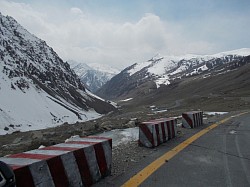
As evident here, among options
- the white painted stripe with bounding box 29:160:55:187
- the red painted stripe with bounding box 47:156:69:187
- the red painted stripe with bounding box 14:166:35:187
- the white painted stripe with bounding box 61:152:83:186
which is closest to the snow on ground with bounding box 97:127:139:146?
the white painted stripe with bounding box 61:152:83:186

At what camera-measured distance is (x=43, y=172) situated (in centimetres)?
523

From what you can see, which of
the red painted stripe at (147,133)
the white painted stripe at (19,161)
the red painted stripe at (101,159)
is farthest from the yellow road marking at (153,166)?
the white painted stripe at (19,161)

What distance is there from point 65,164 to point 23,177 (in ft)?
3.43

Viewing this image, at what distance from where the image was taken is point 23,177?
15.9 feet

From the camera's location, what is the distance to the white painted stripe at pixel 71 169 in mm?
5816

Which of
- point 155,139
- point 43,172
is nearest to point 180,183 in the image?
point 43,172

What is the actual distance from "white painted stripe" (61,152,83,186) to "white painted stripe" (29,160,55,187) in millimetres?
465

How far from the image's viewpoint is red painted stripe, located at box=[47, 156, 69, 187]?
5461mm

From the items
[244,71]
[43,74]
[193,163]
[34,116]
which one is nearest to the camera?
[193,163]

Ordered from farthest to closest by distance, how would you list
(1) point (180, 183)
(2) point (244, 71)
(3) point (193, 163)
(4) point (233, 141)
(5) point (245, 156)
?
(2) point (244, 71)
(4) point (233, 141)
(5) point (245, 156)
(3) point (193, 163)
(1) point (180, 183)

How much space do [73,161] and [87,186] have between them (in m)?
0.62

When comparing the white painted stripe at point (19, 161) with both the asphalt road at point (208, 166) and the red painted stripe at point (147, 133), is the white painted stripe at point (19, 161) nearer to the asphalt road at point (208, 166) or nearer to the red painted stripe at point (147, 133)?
the asphalt road at point (208, 166)

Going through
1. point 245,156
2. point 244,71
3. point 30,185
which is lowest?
point 245,156

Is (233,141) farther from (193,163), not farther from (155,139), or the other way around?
(193,163)
